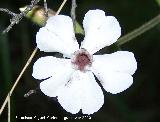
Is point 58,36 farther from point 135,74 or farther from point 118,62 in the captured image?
point 135,74

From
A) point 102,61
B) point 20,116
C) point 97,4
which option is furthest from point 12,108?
point 97,4

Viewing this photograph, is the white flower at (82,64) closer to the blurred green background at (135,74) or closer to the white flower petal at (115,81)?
the white flower petal at (115,81)

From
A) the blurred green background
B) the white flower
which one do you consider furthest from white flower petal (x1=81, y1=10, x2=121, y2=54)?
the blurred green background

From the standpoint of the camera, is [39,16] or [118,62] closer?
[118,62]

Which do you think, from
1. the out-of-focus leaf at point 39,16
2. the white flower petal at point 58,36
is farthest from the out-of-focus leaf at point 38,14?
the white flower petal at point 58,36

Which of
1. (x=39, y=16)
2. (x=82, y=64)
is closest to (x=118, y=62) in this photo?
(x=82, y=64)

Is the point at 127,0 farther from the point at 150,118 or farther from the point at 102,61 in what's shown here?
the point at 102,61

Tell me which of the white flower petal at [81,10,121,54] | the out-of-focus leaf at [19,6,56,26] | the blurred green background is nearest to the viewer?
the white flower petal at [81,10,121,54]

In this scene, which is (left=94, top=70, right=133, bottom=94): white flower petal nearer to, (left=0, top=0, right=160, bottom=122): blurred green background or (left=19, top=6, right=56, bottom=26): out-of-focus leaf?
A: (left=19, top=6, right=56, bottom=26): out-of-focus leaf
